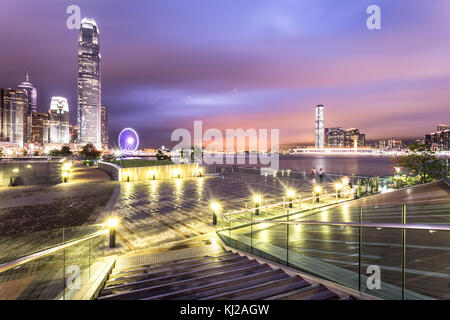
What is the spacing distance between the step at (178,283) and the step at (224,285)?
0.23 m

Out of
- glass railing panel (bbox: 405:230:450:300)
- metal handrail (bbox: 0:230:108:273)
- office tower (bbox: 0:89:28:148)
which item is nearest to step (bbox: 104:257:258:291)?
metal handrail (bbox: 0:230:108:273)

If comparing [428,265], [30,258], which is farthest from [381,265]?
[30,258]

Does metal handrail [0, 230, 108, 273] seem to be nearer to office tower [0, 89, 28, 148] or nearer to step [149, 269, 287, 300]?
step [149, 269, 287, 300]

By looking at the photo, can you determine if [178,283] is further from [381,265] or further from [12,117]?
[12,117]

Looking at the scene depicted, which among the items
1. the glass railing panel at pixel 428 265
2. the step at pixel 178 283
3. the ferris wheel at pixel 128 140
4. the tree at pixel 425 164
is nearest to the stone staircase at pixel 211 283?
the step at pixel 178 283

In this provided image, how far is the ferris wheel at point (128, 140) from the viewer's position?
5388cm

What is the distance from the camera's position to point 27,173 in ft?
74.6

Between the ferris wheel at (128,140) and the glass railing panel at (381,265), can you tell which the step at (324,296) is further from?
the ferris wheel at (128,140)

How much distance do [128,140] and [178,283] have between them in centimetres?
5675

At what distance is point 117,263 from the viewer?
218 inches

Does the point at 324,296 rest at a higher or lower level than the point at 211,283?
higher

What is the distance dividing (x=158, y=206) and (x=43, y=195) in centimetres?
Result: 886

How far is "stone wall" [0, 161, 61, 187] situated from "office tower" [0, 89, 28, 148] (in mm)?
209703
